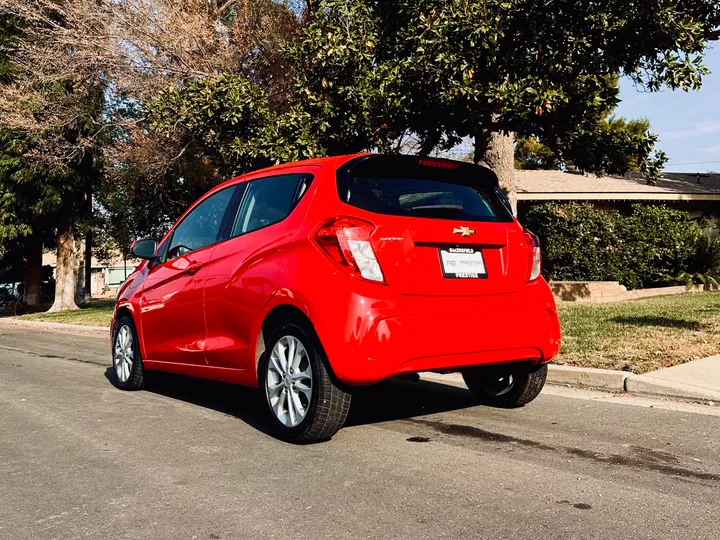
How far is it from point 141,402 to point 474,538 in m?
4.36

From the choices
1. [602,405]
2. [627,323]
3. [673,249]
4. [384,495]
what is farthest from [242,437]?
[673,249]

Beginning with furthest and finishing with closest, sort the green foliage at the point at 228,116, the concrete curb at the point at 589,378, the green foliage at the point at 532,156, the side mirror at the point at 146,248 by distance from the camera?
the green foliage at the point at 532,156
the green foliage at the point at 228,116
the side mirror at the point at 146,248
the concrete curb at the point at 589,378

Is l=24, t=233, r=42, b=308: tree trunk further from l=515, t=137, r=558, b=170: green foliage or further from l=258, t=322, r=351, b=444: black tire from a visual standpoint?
l=258, t=322, r=351, b=444: black tire

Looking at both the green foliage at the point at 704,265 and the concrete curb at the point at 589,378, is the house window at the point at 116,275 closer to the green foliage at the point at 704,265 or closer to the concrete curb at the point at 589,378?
the green foliage at the point at 704,265

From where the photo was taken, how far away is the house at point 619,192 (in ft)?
70.3

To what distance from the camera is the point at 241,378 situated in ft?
18.0

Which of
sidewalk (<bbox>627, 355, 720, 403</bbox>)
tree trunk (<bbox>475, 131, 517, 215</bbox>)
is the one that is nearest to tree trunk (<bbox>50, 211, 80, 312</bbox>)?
tree trunk (<bbox>475, 131, 517, 215</bbox>)

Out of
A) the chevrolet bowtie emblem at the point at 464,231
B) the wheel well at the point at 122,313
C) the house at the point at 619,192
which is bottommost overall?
the wheel well at the point at 122,313

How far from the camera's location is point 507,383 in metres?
6.05

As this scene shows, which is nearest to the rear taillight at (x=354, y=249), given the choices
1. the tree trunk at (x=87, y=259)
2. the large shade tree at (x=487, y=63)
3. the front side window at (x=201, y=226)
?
the front side window at (x=201, y=226)

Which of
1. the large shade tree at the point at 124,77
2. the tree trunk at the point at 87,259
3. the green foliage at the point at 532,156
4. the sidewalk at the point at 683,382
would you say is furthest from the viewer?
the green foliage at the point at 532,156

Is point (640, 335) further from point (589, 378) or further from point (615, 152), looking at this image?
point (615, 152)

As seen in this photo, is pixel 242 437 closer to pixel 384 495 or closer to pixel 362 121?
pixel 384 495

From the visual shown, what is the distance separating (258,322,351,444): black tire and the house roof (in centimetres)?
1689
